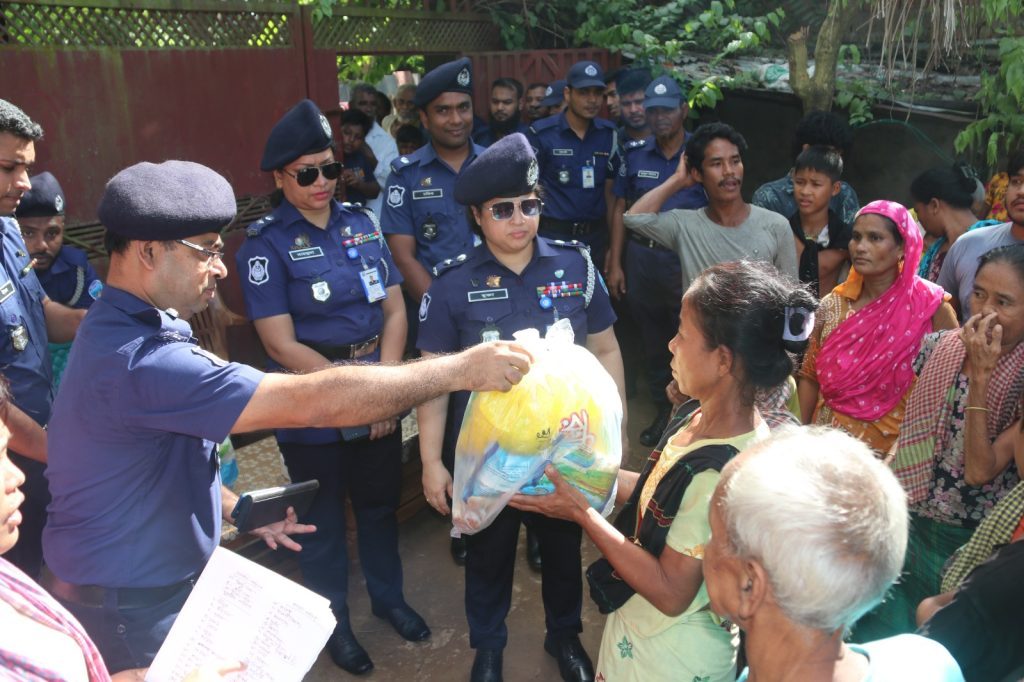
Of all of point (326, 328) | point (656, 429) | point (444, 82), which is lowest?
point (656, 429)

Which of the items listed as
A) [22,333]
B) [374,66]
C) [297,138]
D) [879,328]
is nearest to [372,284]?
[297,138]

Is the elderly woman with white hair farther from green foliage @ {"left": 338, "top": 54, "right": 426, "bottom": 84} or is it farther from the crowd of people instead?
green foliage @ {"left": 338, "top": 54, "right": 426, "bottom": 84}

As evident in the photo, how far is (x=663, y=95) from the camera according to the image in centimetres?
557

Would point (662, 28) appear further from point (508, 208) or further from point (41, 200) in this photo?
point (41, 200)

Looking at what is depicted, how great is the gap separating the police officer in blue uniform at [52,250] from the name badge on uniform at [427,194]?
1.68 metres

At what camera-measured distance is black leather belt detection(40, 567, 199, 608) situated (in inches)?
82.2

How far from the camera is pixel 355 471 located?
3.55 m

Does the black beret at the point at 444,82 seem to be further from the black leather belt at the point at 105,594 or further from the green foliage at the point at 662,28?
the black leather belt at the point at 105,594

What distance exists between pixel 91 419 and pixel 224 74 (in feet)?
11.7

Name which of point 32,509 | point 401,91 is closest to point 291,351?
point 32,509

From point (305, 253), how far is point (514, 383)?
1.63 m

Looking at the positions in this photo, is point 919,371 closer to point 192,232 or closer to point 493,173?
point 493,173

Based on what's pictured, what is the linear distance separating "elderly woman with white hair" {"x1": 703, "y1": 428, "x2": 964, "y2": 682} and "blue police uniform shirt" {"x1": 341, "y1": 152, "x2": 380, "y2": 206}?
505cm

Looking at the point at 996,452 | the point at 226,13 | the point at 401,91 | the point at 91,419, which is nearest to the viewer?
the point at 91,419
